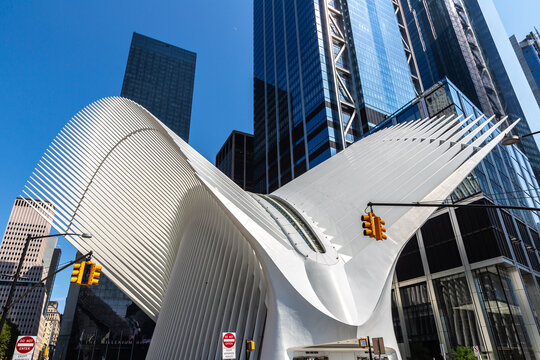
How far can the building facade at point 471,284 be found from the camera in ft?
116

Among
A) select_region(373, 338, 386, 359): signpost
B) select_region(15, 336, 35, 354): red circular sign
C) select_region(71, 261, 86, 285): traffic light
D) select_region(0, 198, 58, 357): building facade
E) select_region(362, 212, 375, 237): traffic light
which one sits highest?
select_region(0, 198, 58, 357): building facade

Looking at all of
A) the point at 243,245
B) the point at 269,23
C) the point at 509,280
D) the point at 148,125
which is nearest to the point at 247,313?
the point at 243,245

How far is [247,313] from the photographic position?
1864 centimetres

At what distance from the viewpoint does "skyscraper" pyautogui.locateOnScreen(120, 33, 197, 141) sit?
163m

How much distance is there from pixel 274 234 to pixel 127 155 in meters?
13.6

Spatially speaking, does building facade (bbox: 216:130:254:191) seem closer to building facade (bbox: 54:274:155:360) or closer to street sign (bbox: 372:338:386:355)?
building facade (bbox: 54:274:155:360)

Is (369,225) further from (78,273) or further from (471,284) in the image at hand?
(471,284)

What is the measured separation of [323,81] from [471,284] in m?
61.8

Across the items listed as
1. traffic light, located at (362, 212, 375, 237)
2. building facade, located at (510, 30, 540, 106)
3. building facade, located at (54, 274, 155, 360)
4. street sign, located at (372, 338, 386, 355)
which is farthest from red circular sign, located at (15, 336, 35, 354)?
building facade, located at (510, 30, 540, 106)

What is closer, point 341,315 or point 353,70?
point 341,315

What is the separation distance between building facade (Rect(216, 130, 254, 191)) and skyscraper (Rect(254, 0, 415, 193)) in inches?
1010

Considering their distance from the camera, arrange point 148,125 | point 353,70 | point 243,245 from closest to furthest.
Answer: point 243,245
point 148,125
point 353,70

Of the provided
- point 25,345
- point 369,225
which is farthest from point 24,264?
point 369,225

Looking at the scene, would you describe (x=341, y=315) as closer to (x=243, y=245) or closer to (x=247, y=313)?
(x=247, y=313)
